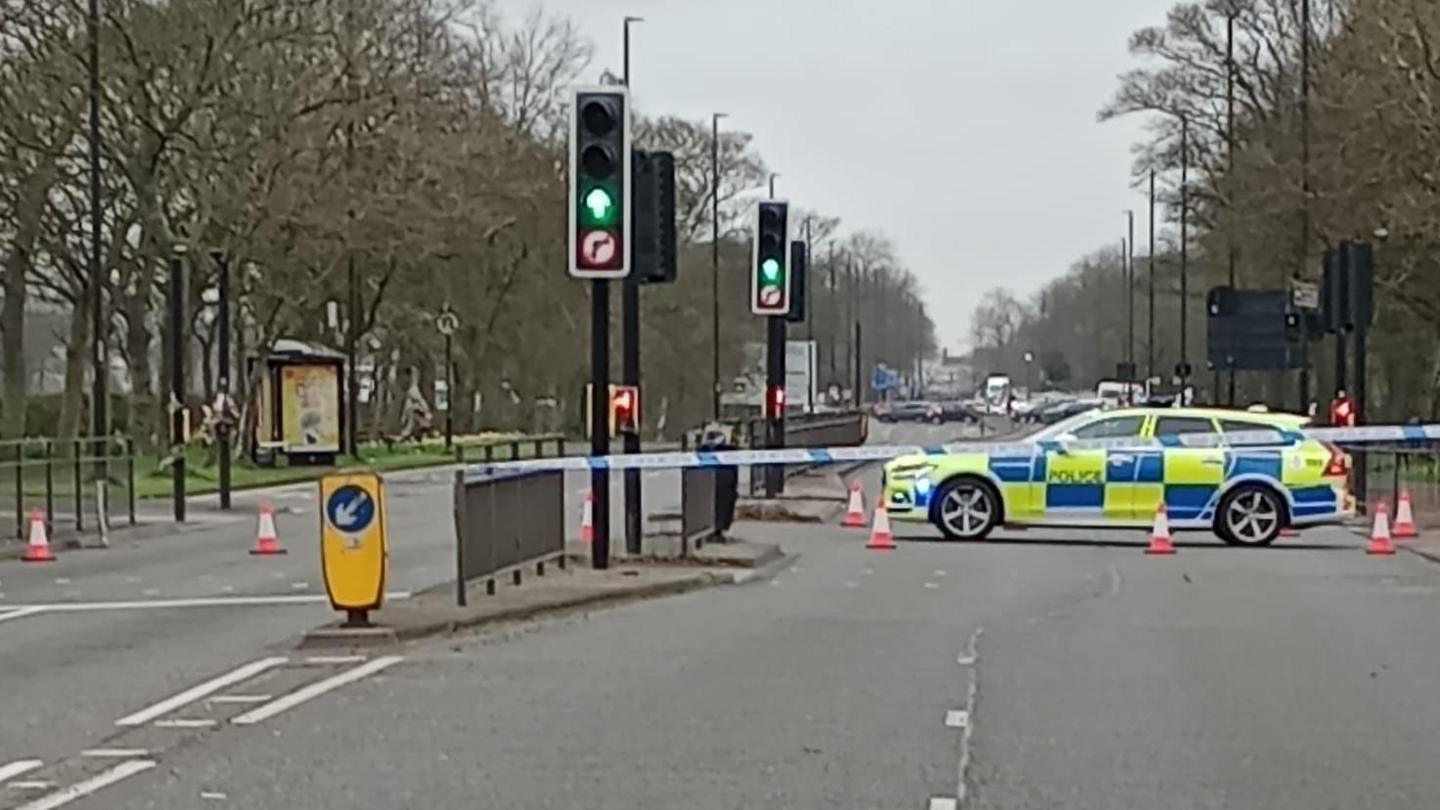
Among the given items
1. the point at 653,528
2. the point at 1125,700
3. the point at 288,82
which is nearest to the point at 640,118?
the point at 288,82

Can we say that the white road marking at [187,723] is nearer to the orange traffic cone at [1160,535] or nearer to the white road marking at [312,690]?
the white road marking at [312,690]

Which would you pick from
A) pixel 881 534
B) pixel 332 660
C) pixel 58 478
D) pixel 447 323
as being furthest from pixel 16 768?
pixel 447 323

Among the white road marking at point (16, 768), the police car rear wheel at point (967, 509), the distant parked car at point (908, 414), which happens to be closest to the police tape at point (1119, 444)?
the police car rear wheel at point (967, 509)

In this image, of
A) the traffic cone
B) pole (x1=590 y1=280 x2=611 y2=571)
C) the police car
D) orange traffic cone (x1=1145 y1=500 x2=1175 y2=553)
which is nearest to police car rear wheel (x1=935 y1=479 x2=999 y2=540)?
the police car

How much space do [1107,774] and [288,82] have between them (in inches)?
1419

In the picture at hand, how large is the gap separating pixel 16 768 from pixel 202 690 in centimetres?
254

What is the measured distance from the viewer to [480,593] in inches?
707

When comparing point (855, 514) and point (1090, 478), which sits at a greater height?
point (1090, 478)

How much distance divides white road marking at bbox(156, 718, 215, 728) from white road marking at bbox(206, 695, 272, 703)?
0.65m

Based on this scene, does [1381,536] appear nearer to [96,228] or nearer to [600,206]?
[600,206]

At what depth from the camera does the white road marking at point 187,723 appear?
11891 millimetres

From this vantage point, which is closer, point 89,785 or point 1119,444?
point 89,785

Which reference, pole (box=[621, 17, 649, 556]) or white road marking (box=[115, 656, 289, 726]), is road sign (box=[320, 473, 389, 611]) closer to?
white road marking (box=[115, 656, 289, 726])

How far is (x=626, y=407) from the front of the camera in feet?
69.7
